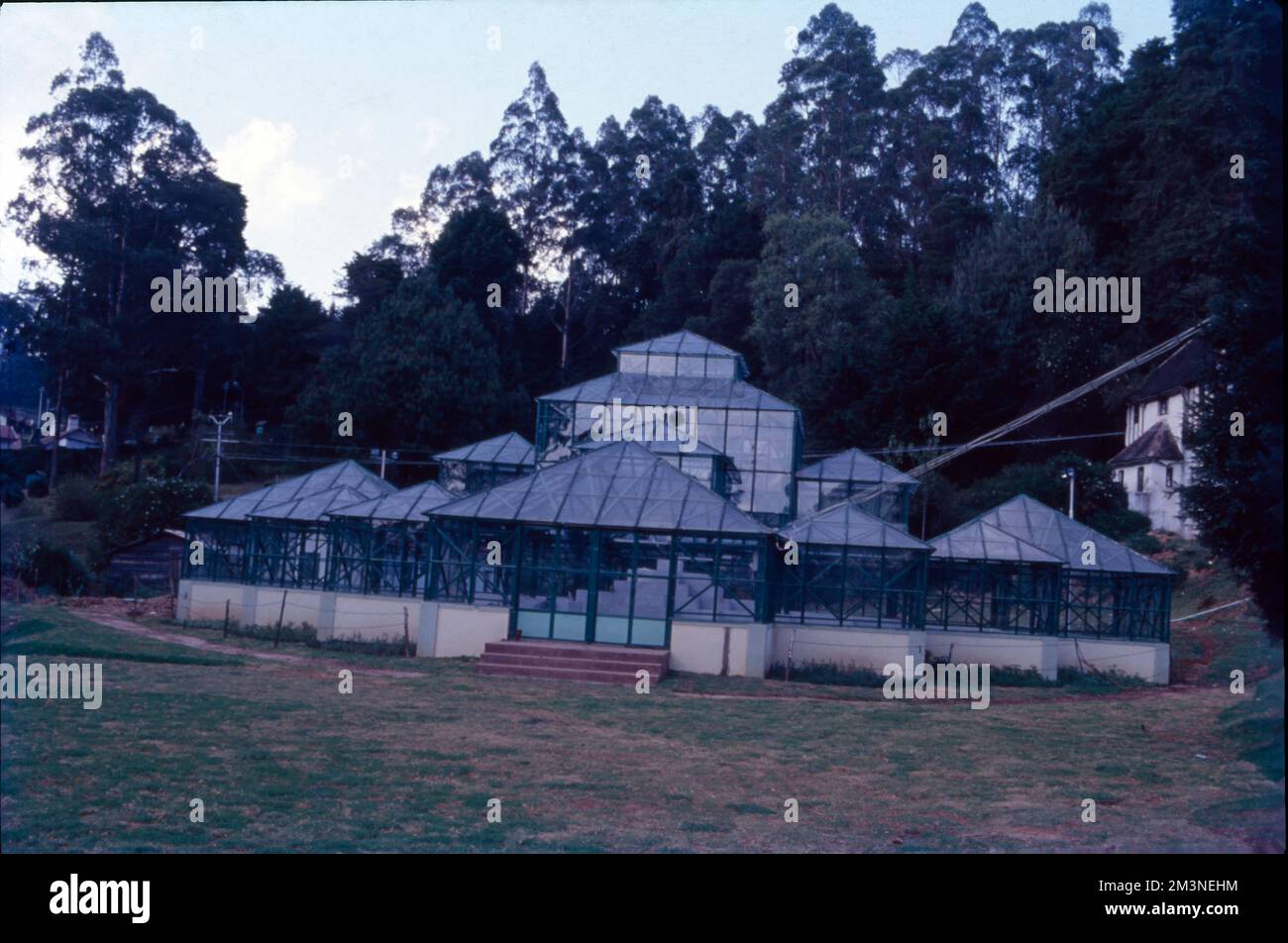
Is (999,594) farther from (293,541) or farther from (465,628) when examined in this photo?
(293,541)

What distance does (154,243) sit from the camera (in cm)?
4091

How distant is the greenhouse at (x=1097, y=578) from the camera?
1155 inches

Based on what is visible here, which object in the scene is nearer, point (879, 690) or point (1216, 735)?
point (1216, 735)

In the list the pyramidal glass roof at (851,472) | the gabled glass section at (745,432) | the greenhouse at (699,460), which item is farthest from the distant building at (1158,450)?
the greenhouse at (699,460)

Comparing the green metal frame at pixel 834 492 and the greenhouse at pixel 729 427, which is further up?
the greenhouse at pixel 729 427

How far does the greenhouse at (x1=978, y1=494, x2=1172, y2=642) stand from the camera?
2933cm

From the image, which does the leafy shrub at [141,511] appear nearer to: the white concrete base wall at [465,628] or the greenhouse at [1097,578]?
the white concrete base wall at [465,628]

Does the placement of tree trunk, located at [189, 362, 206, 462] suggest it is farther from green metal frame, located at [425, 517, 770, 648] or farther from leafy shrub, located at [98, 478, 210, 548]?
green metal frame, located at [425, 517, 770, 648]

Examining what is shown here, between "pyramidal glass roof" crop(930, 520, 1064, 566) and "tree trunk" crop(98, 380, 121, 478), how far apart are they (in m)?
31.1

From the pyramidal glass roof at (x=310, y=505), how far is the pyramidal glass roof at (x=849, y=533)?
12747 millimetres

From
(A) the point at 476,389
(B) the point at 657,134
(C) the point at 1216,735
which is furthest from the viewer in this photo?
(B) the point at 657,134

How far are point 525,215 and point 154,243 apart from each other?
24029 mm
